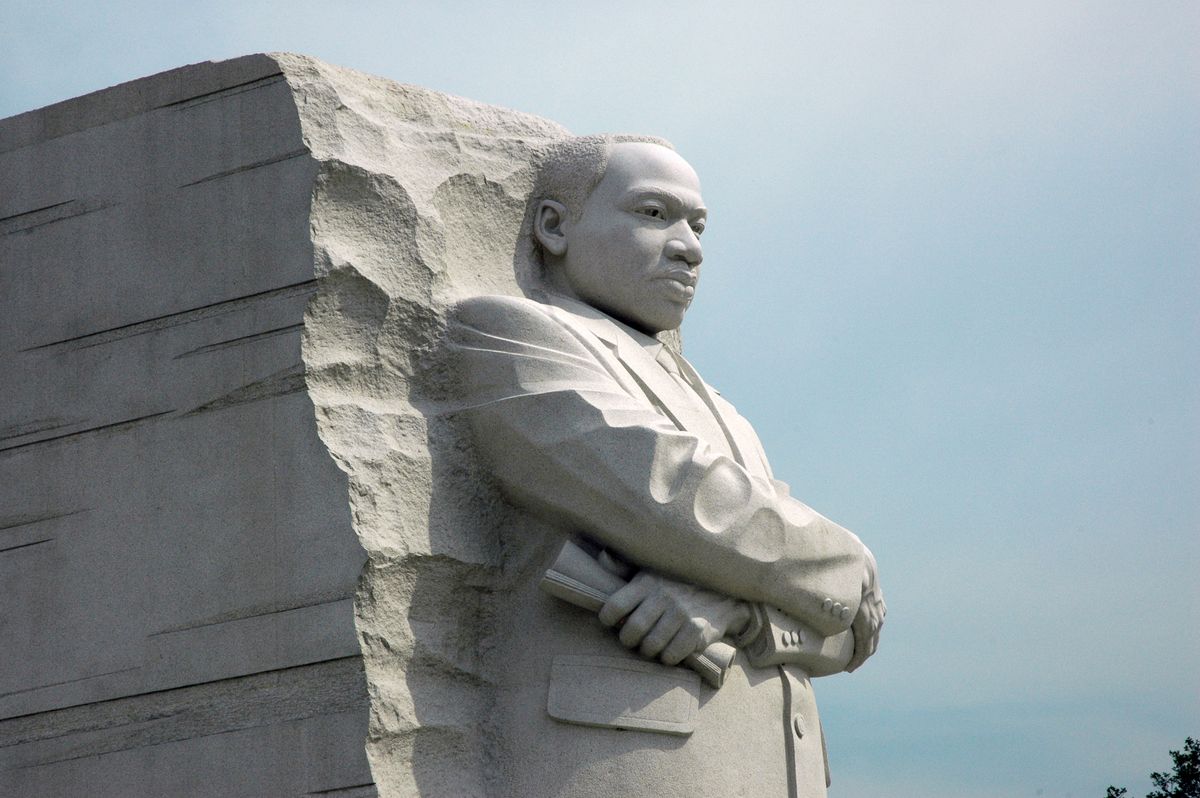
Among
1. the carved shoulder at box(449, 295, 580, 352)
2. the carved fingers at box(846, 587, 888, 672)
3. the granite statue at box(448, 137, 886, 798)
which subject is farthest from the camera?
the carved fingers at box(846, 587, 888, 672)

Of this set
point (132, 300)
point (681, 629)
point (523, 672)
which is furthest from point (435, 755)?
point (132, 300)

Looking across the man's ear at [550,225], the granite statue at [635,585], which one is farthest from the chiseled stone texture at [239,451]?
the man's ear at [550,225]

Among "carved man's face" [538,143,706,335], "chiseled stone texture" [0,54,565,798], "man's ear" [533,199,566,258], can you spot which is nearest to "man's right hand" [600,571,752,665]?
"chiseled stone texture" [0,54,565,798]

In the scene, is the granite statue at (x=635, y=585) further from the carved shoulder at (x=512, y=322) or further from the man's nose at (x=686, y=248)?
the man's nose at (x=686, y=248)

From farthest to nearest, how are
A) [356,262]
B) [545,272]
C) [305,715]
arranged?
[545,272] < [356,262] < [305,715]

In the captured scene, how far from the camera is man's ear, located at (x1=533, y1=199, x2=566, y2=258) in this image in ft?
21.7

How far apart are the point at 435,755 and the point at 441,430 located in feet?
3.36

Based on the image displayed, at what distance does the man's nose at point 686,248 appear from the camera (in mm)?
6523

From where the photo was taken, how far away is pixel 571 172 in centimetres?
663

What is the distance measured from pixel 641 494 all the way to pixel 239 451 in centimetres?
124

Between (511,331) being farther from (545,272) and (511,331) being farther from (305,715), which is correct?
(305,715)

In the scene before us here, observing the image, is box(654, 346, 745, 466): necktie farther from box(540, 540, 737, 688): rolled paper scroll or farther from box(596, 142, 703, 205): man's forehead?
box(540, 540, 737, 688): rolled paper scroll

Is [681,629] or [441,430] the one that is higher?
[441,430]

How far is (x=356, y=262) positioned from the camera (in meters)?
5.95
